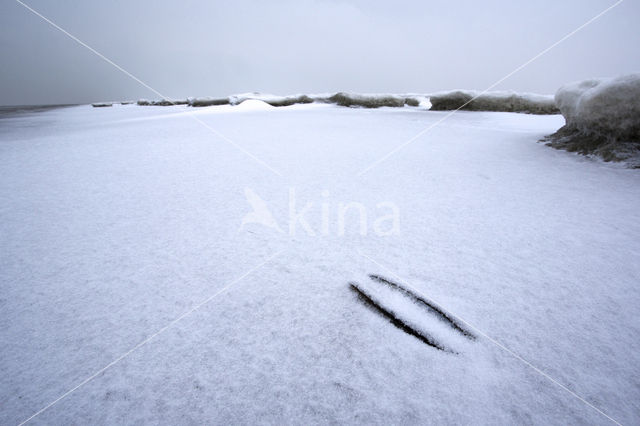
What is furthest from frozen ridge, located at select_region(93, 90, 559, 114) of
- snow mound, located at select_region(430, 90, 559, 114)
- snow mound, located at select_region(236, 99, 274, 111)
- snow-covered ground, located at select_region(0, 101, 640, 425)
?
snow-covered ground, located at select_region(0, 101, 640, 425)

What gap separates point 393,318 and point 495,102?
5583 mm

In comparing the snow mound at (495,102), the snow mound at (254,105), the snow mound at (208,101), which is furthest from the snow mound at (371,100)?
the snow mound at (208,101)

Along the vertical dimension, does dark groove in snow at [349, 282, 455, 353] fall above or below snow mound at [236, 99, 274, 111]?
below

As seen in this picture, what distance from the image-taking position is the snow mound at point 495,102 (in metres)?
4.50

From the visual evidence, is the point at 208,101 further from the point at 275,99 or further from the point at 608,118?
the point at 608,118

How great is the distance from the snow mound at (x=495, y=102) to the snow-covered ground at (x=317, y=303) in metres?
3.95

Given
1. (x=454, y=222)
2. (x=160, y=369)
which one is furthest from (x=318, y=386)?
(x=454, y=222)

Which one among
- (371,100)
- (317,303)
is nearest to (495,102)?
(371,100)

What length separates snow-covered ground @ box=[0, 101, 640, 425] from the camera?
0.45 meters

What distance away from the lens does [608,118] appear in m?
1.61

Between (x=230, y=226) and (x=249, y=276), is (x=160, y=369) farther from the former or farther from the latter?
(x=230, y=226)

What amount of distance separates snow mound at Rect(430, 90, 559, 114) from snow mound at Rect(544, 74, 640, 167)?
3.18 metres

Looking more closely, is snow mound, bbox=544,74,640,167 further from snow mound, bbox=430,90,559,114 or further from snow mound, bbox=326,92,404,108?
snow mound, bbox=326,92,404,108

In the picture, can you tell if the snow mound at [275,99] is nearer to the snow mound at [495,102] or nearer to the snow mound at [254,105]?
the snow mound at [254,105]
